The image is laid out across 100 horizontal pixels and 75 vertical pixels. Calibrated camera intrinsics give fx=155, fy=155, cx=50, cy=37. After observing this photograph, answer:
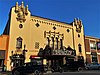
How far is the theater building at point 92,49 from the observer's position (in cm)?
4394

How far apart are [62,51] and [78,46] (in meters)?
8.86

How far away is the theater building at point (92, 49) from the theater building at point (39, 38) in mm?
2160

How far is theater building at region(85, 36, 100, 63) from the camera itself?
43.9 m

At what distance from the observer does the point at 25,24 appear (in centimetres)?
3544

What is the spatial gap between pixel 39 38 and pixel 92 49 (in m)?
17.7

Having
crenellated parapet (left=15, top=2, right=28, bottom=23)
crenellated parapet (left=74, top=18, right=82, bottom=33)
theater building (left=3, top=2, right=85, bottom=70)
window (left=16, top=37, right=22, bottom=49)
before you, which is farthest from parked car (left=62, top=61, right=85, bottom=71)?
crenellated parapet (left=74, top=18, right=82, bottom=33)

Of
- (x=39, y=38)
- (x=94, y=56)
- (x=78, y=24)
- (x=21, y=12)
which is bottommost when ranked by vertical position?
(x=94, y=56)

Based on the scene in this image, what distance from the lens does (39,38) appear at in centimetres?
3669

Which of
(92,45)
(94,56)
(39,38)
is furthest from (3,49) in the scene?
(92,45)

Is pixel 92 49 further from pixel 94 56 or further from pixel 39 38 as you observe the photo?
pixel 39 38

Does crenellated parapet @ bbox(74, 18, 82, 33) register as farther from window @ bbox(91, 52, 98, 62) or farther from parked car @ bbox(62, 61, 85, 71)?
parked car @ bbox(62, 61, 85, 71)

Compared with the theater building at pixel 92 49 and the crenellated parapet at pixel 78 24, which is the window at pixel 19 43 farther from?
the theater building at pixel 92 49

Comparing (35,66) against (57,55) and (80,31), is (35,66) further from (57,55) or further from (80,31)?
(80,31)

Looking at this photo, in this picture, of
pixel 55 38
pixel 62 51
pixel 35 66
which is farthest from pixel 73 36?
pixel 35 66
